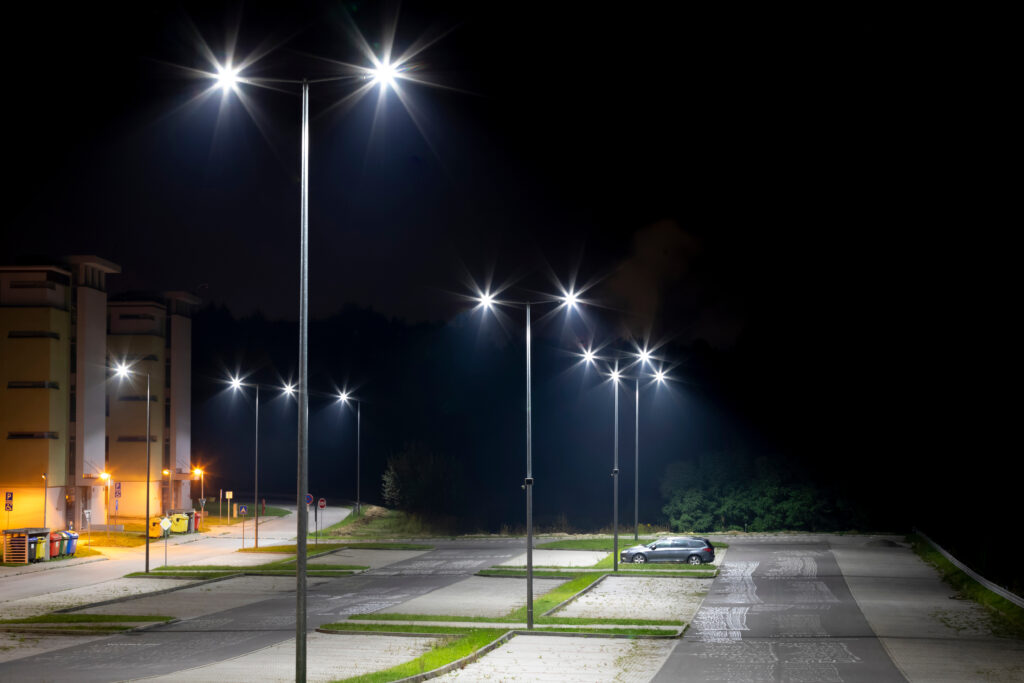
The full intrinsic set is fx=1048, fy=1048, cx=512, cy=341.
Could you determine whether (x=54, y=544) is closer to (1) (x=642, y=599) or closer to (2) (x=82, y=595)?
(2) (x=82, y=595)

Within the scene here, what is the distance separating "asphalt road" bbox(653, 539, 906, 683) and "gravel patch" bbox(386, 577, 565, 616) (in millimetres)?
5760

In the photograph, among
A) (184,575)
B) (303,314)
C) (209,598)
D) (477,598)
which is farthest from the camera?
(184,575)

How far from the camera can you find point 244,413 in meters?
109

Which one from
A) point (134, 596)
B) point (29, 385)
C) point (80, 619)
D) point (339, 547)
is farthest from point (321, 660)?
point (29, 385)

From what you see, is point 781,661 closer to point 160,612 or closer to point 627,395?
point 160,612

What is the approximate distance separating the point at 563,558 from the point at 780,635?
21557 mm

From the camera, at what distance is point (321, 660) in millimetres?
21875

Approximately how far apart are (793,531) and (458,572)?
28.5 meters

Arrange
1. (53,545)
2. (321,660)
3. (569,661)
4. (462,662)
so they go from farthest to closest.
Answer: (53,545)
(321,660)
(569,661)
(462,662)

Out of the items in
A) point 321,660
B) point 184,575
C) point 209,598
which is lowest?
point 184,575

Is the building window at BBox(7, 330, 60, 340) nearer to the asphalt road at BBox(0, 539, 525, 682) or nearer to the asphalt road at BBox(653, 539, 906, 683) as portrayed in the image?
the asphalt road at BBox(0, 539, 525, 682)

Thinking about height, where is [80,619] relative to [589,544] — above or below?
above

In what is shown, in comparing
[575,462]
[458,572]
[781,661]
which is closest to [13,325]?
[458,572]

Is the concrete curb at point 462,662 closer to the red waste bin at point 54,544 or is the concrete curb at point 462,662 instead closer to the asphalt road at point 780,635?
the asphalt road at point 780,635
